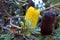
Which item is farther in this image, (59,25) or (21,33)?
(59,25)

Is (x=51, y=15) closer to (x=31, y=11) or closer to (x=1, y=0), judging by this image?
(x=31, y=11)

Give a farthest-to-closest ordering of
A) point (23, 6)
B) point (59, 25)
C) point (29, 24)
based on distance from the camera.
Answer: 1. point (23, 6)
2. point (59, 25)
3. point (29, 24)

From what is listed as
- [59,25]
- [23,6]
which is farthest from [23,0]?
[59,25]

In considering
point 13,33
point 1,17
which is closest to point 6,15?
point 1,17

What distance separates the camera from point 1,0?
800mm

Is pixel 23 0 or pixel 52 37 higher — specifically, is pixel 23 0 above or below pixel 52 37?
above

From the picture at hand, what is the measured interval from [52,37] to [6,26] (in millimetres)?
257

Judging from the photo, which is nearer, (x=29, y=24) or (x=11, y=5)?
(x=29, y=24)

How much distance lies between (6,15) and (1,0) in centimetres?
7

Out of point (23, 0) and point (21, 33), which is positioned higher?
point (23, 0)

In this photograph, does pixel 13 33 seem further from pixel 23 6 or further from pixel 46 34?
pixel 23 6

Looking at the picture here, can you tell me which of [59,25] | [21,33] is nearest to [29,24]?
[21,33]

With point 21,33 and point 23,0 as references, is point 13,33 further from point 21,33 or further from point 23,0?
point 23,0

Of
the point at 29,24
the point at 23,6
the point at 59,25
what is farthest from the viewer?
the point at 23,6
